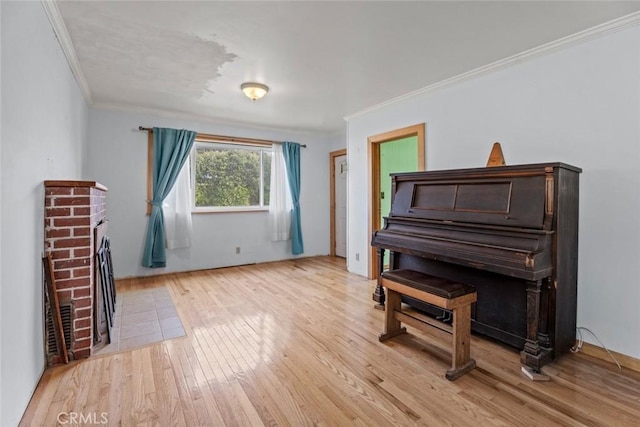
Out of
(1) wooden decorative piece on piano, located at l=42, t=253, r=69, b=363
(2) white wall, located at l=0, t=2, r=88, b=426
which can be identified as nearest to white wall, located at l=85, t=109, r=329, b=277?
(2) white wall, located at l=0, t=2, r=88, b=426

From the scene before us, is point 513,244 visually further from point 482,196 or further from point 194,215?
point 194,215

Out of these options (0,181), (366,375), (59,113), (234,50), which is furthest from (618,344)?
(59,113)

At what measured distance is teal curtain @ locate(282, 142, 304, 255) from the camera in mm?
5234

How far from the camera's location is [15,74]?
1.47 m

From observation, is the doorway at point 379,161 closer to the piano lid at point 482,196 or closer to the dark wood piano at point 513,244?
the piano lid at point 482,196

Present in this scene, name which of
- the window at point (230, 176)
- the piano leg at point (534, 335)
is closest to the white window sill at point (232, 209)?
the window at point (230, 176)

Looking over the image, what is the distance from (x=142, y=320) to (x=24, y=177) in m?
1.64

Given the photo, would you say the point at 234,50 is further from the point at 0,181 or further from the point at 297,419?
the point at 297,419

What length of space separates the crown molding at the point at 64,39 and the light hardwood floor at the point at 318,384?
2.22 metres

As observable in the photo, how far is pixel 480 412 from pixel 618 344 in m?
1.29

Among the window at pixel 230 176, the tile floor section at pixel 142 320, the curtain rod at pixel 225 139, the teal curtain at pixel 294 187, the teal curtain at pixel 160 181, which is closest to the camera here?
the tile floor section at pixel 142 320

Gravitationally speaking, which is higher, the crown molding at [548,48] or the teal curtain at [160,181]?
the crown molding at [548,48]

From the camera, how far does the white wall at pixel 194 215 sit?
4012mm

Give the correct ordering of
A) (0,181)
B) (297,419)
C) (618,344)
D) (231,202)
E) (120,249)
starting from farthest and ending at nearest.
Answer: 1. (231,202)
2. (120,249)
3. (618,344)
4. (297,419)
5. (0,181)
